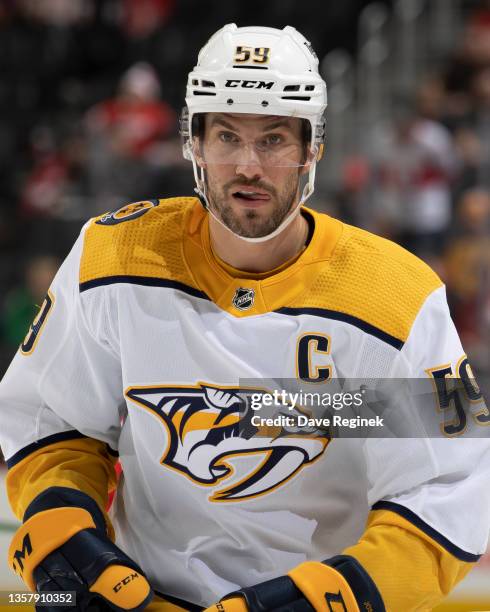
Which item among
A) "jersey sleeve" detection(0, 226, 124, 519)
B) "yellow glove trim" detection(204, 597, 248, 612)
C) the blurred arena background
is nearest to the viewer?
"yellow glove trim" detection(204, 597, 248, 612)

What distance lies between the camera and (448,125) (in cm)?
586

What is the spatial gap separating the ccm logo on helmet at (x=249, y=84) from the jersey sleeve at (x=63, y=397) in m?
0.45

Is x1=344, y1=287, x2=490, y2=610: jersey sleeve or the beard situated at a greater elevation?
the beard

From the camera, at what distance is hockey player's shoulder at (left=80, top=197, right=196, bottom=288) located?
2131mm

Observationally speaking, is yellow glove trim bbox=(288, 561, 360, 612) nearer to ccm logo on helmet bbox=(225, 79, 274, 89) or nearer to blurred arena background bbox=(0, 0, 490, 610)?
ccm logo on helmet bbox=(225, 79, 274, 89)

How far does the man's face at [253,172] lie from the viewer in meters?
2.06

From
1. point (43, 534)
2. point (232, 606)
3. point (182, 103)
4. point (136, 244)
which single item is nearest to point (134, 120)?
point (182, 103)

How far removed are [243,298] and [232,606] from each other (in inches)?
22.5

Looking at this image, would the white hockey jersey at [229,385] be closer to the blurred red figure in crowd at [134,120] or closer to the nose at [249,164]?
the nose at [249,164]

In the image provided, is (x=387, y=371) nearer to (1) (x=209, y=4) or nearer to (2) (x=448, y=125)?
(2) (x=448, y=125)

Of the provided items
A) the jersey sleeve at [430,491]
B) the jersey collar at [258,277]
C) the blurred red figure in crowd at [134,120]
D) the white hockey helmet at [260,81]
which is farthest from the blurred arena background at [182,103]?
the jersey sleeve at [430,491]

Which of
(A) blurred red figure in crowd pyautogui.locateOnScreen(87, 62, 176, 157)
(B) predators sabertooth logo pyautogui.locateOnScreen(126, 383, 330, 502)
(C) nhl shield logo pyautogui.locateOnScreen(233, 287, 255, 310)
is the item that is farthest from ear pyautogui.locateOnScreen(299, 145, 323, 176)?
(A) blurred red figure in crowd pyautogui.locateOnScreen(87, 62, 176, 157)

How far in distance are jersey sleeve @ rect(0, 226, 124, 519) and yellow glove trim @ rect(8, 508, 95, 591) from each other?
0.40 feet

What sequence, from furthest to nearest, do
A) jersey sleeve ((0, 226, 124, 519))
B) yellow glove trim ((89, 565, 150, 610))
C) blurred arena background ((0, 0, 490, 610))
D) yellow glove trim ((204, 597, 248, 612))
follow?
1. blurred arena background ((0, 0, 490, 610))
2. jersey sleeve ((0, 226, 124, 519))
3. yellow glove trim ((89, 565, 150, 610))
4. yellow glove trim ((204, 597, 248, 612))
